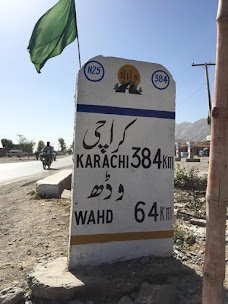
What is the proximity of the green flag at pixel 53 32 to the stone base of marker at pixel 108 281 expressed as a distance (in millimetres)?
2408

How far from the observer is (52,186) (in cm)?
878

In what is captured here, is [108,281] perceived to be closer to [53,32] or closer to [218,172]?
[218,172]

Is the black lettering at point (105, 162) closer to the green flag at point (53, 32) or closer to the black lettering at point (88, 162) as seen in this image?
the black lettering at point (88, 162)

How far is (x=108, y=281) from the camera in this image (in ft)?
10.5

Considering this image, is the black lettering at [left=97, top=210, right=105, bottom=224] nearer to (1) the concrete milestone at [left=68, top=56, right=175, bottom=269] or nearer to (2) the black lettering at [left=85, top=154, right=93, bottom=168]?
(1) the concrete milestone at [left=68, top=56, right=175, bottom=269]

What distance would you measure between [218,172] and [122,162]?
2336mm

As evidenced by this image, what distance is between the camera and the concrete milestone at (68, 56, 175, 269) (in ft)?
11.5

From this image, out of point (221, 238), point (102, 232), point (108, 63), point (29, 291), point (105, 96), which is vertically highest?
point (108, 63)

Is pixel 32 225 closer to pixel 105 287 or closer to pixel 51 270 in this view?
pixel 51 270

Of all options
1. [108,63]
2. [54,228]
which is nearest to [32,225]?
[54,228]

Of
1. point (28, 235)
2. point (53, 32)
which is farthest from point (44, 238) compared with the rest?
point (53, 32)

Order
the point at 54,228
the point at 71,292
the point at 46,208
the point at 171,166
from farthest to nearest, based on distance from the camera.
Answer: the point at 46,208, the point at 54,228, the point at 171,166, the point at 71,292

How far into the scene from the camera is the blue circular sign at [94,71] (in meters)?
3.53

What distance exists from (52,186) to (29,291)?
5.54 meters
